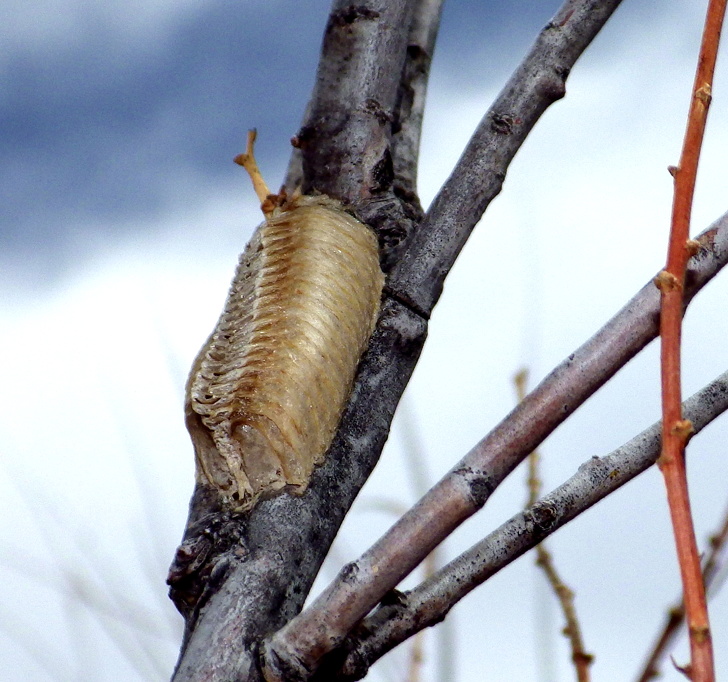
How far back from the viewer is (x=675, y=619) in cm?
54

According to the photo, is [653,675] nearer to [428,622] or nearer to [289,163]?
[428,622]

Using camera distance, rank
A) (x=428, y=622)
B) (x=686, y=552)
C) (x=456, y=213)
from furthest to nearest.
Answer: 1. (x=456, y=213)
2. (x=428, y=622)
3. (x=686, y=552)

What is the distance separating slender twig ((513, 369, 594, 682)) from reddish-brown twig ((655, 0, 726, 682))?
16 centimetres

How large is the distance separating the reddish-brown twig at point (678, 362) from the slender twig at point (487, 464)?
0.53ft

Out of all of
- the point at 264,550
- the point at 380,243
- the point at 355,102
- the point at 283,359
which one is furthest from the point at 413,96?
the point at 264,550

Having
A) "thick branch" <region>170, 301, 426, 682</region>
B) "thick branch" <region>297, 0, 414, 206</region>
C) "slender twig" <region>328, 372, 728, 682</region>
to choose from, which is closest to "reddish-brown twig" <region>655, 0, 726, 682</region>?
"slender twig" <region>328, 372, 728, 682</region>

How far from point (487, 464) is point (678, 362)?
0.23m

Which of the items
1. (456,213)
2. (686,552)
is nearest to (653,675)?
(686,552)

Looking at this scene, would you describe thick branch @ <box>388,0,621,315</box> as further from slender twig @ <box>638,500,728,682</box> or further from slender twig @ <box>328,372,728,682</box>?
slender twig @ <box>638,500,728,682</box>

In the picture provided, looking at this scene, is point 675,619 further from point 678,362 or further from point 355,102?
point 355,102

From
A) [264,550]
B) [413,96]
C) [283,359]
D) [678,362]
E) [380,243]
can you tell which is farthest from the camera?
[413,96]

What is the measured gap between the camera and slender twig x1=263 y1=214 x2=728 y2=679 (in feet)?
2.31

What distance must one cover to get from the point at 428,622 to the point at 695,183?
0.45m

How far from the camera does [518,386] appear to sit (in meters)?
0.90
